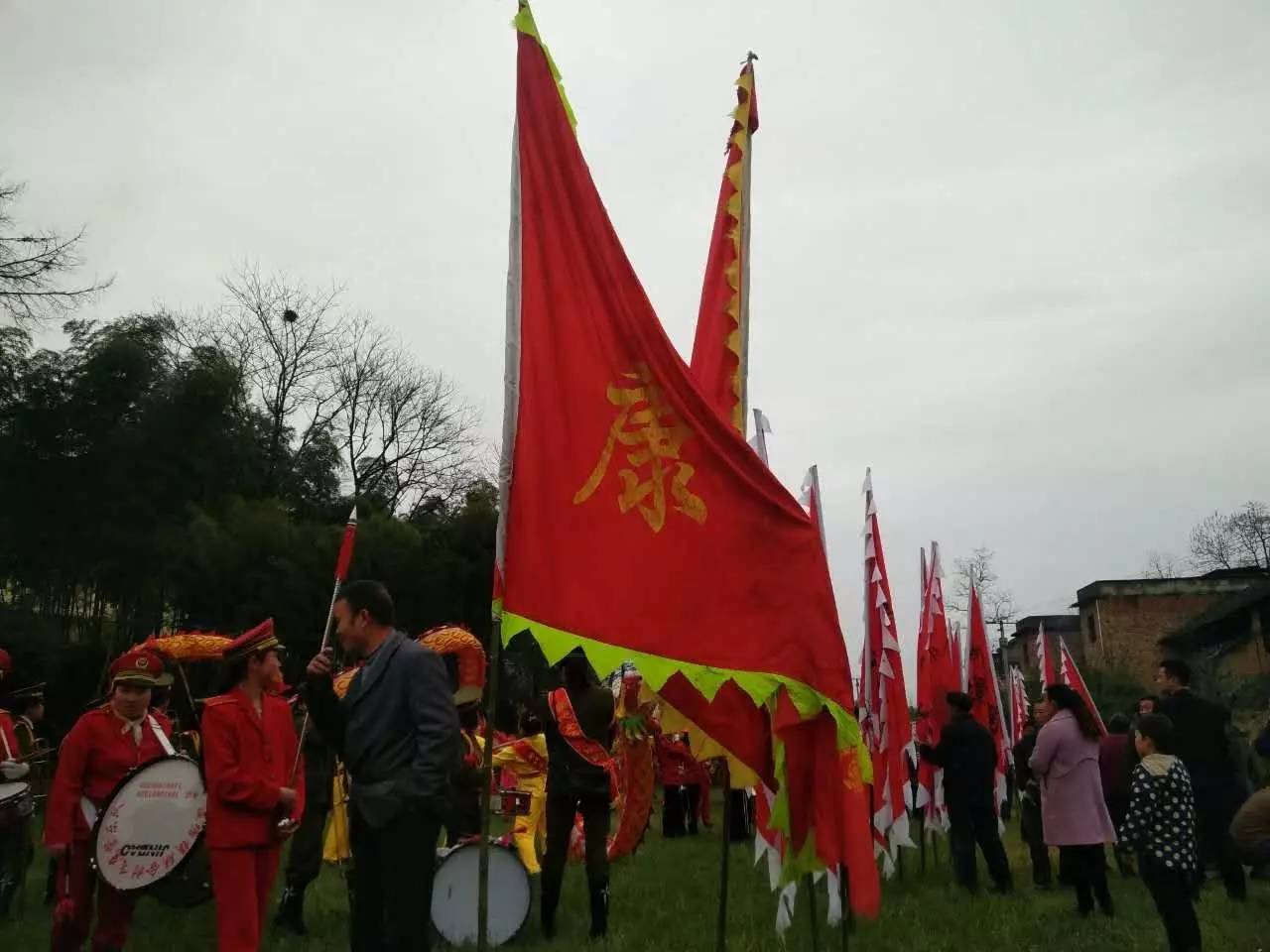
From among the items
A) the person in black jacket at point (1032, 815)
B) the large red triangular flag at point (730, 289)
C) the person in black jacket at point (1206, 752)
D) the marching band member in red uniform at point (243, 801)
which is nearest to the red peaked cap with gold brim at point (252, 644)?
the marching band member in red uniform at point (243, 801)

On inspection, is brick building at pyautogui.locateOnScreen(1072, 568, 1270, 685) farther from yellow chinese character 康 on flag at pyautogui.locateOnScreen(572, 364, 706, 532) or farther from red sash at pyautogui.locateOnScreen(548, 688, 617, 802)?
yellow chinese character 康 on flag at pyautogui.locateOnScreen(572, 364, 706, 532)

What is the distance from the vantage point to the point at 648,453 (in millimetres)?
4754

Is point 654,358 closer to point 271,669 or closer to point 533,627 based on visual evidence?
point 533,627

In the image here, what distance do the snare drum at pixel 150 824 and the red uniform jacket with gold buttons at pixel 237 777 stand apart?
1.46 feet

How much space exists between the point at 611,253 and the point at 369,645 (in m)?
2.06

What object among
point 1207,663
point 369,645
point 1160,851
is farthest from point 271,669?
point 1207,663

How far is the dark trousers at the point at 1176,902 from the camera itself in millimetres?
6367

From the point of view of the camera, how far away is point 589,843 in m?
7.46

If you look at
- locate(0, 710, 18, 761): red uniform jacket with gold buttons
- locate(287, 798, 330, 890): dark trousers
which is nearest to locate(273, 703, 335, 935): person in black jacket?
locate(287, 798, 330, 890): dark trousers

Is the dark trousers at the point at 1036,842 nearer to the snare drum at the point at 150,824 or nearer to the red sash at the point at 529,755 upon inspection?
the red sash at the point at 529,755

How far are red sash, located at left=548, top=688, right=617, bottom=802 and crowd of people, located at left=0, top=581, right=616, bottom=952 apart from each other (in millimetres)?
10

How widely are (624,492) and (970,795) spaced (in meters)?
6.79

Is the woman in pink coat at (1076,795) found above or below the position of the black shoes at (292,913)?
above

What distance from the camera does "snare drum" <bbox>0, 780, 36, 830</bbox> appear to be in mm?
7805
